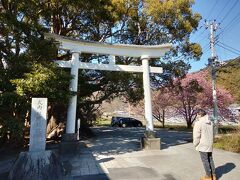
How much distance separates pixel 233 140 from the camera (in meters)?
12.5

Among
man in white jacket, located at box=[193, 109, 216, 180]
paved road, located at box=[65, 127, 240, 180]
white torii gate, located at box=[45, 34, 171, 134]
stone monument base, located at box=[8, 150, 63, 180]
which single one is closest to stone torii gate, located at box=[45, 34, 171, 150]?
white torii gate, located at box=[45, 34, 171, 134]

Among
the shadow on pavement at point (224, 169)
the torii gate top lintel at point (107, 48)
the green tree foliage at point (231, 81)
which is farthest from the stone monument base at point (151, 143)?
the green tree foliage at point (231, 81)

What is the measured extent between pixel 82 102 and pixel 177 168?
33.3ft

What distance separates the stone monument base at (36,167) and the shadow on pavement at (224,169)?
4.49 m

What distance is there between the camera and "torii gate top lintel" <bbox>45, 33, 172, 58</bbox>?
473 inches

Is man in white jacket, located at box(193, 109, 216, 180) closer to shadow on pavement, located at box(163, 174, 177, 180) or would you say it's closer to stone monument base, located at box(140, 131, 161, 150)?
shadow on pavement, located at box(163, 174, 177, 180)

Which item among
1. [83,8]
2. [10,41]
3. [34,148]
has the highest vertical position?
[83,8]

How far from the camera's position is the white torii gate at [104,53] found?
11.6 m

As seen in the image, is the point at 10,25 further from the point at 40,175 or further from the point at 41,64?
the point at 40,175

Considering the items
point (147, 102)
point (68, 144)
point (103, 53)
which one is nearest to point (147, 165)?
point (68, 144)

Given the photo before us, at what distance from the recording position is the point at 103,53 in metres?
12.9

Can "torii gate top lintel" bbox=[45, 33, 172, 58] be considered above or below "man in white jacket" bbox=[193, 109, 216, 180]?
above

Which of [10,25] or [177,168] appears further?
[10,25]

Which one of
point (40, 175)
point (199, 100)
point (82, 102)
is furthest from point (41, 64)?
point (199, 100)
